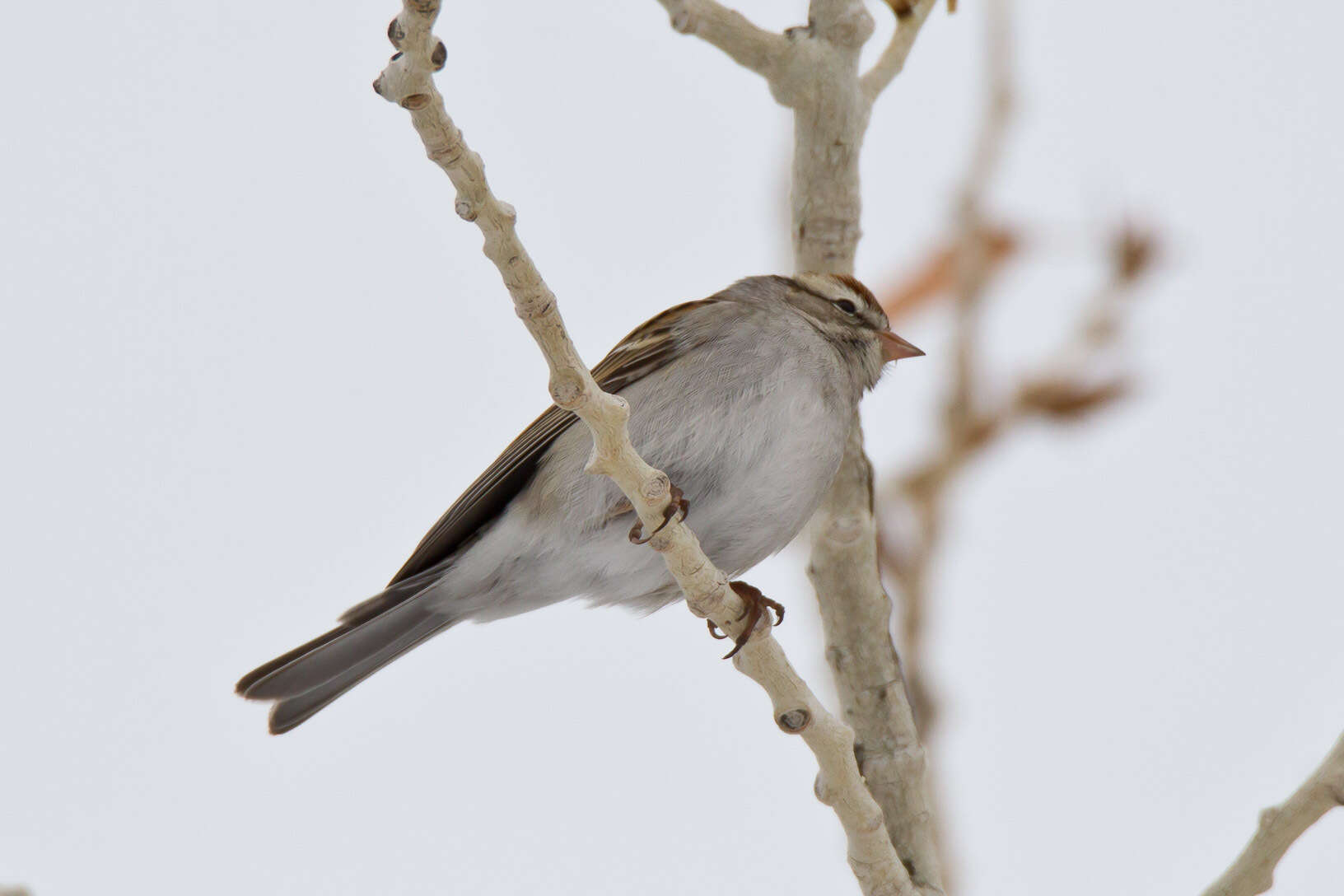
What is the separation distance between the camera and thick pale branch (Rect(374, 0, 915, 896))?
2.18 m

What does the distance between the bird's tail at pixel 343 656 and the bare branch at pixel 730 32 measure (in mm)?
1697

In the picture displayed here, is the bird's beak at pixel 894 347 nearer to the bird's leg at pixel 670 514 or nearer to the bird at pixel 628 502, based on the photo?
the bird at pixel 628 502

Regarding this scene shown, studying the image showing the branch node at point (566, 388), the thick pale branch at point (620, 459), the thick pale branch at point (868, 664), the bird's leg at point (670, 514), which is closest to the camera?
the thick pale branch at point (620, 459)

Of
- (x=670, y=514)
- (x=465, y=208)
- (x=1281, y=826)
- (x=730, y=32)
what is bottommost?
(x=1281, y=826)

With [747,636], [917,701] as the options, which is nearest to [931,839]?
[917,701]

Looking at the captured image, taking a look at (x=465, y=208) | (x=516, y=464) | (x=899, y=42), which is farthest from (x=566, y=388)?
(x=899, y=42)

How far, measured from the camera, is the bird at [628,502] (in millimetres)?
3670

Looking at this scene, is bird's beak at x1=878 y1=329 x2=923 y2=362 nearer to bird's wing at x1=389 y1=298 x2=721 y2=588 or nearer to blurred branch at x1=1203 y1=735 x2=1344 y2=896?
bird's wing at x1=389 y1=298 x2=721 y2=588

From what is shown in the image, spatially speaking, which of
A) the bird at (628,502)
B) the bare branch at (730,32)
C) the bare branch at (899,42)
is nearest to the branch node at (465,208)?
the bird at (628,502)

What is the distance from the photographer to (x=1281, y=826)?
252 cm

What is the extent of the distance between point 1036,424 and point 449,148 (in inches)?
57.9

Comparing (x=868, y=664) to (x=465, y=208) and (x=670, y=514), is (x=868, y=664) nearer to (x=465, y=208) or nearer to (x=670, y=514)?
(x=670, y=514)

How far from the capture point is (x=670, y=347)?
158 inches

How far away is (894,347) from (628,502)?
1.30 metres
